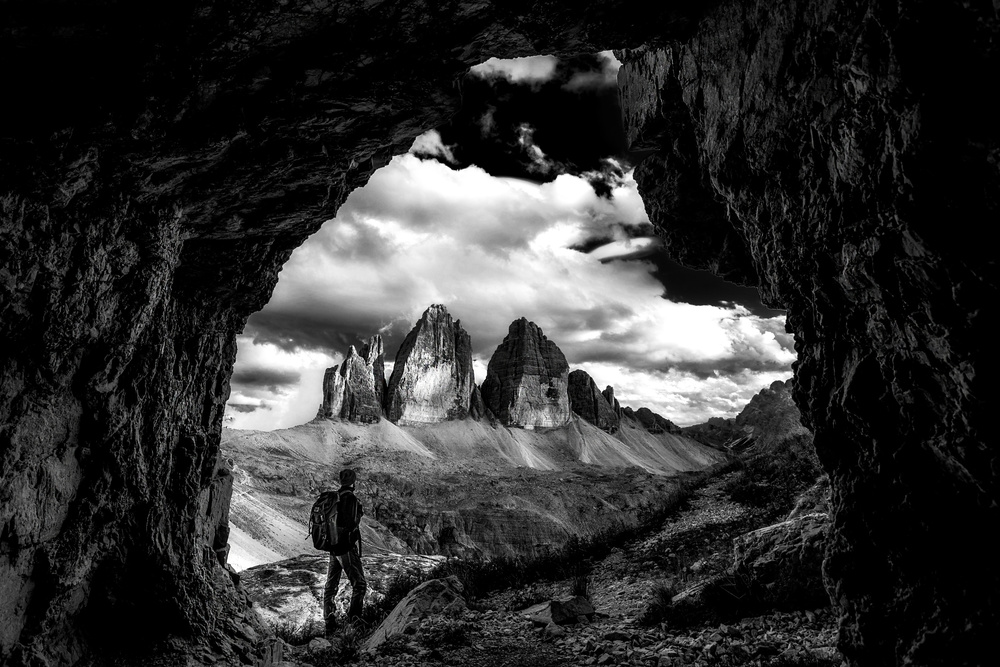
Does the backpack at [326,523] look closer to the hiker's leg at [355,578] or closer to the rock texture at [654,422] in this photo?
the hiker's leg at [355,578]

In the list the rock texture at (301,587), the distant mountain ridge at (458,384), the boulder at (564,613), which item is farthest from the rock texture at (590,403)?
the boulder at (564,613)

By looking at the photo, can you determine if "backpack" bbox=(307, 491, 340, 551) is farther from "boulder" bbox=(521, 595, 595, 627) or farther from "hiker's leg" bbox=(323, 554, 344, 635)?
"boulder" bbox=(521, 595, 595, 627)

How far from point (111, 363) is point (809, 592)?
9.96 meters

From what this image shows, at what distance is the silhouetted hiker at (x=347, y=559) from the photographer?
9.56m

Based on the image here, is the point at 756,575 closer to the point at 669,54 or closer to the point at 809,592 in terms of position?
the point at 809,592

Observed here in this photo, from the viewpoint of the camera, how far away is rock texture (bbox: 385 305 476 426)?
122m

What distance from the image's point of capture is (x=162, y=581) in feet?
21.5

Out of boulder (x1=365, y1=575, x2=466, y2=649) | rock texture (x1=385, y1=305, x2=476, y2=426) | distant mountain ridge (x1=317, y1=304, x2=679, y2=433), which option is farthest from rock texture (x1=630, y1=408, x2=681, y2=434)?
boulder (x1=365, y1=575, x2=466, y2=649)

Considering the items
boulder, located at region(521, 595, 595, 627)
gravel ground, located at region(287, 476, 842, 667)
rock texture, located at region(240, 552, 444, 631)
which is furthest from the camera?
rock texture, located at region(240, 552, 444, 631)

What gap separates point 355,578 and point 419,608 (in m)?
1.53

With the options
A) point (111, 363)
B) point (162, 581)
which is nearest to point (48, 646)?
point (162, 581)

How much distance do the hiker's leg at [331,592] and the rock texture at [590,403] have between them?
131m

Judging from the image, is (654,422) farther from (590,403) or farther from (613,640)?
(613,640)

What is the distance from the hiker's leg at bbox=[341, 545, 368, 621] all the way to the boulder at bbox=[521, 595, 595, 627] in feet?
10.9
